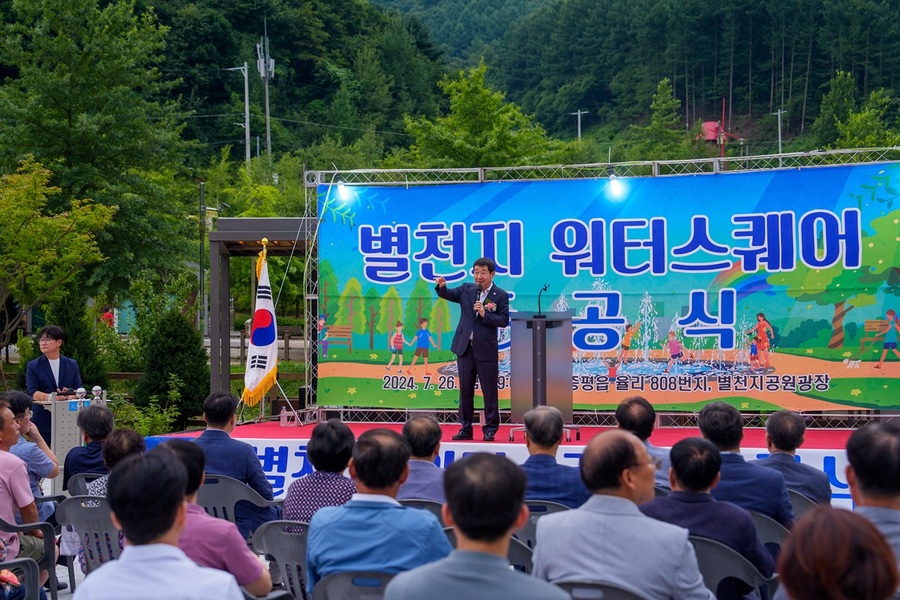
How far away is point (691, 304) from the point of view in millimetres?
9164

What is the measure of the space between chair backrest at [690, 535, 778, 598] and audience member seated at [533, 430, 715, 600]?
36 cm

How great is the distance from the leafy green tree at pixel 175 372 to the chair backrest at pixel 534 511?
8325 millimetres

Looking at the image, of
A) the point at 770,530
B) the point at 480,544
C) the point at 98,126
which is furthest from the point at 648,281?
the point at 98,126

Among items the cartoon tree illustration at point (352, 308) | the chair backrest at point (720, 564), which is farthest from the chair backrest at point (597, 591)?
the cartoon tree illustration at point (352, 308)

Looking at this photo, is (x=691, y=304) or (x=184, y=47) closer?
(x=691, y=304)

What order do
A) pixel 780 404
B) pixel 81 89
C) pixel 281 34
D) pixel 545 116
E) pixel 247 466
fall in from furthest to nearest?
pixel 545 116 → pixel 281 34 → pixel 81 89 → pixel 780 404 → pixel 247 466

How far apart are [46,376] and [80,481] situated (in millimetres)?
3118

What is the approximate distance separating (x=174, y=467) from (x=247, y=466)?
96.0 inches

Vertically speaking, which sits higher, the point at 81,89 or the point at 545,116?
the point at 545,116

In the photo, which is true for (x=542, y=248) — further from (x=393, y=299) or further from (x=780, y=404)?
(x=780, y=404)

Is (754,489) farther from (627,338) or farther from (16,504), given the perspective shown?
(627,338)

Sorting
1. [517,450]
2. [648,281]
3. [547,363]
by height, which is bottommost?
[517,450]

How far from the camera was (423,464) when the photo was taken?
4266 mm

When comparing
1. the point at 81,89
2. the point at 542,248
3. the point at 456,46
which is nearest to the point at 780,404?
the point at 542,248
